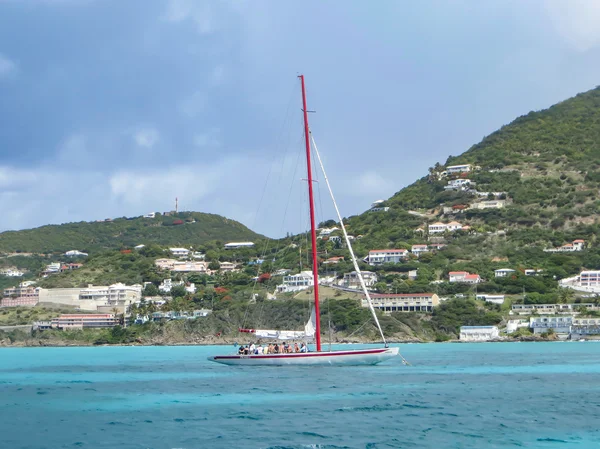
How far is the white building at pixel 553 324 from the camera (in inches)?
3698

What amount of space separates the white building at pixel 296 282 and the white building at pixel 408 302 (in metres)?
15.0

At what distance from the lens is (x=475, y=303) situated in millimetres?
103062

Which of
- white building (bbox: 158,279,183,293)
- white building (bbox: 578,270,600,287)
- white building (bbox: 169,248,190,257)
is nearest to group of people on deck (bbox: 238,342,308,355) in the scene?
white building (bbox: 578,270,600,287)

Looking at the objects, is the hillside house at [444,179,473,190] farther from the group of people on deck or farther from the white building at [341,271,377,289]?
the group of people on deck

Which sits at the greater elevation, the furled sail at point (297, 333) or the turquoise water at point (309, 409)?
the furled sail at point (297, 333)

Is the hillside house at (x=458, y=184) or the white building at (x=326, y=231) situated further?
the white building at (x=326, y=231)

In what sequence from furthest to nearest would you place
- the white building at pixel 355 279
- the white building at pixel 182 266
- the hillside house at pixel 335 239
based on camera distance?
1. the white building at pixel 182 266
2. the hillside house at pixel 335 239
3. the white building at pixel 355 279

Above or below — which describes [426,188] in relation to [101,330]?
above

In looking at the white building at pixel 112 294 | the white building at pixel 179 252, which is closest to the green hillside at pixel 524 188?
the white building at pixel 179 252

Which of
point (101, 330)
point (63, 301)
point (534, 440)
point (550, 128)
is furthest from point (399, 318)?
point (550, 128)

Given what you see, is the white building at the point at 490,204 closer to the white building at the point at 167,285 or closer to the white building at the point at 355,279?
the white building at the point at 355,279

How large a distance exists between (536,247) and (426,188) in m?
58.2

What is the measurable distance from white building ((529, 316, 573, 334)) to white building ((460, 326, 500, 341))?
4444mm

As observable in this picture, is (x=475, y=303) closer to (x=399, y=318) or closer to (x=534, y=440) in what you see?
(x=399, y=318)
